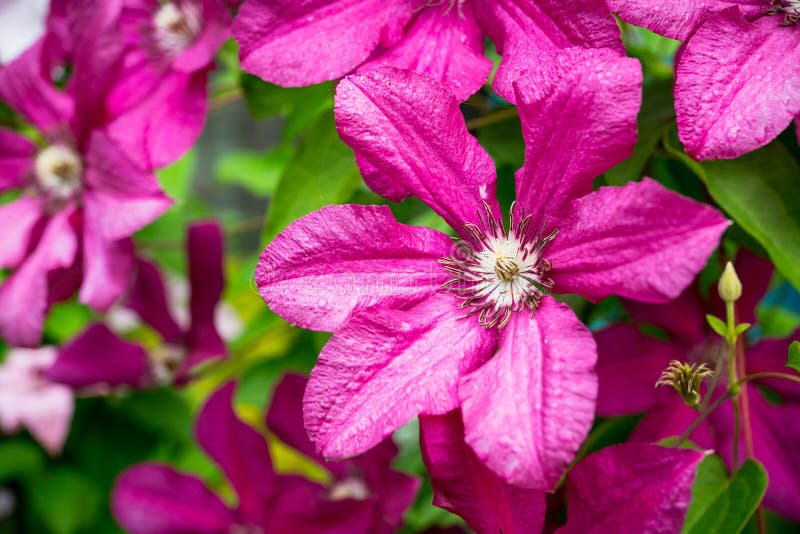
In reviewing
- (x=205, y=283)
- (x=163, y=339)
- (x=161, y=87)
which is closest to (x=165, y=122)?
(x=161, y=87)

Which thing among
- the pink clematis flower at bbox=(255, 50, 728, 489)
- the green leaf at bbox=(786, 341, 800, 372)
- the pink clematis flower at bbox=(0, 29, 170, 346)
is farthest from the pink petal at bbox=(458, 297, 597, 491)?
the pink clematis flower at bbox=(0, 29, 170, 346)

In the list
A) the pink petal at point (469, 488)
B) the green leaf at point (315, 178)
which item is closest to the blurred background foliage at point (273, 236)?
the green leaf at point (315, 178)

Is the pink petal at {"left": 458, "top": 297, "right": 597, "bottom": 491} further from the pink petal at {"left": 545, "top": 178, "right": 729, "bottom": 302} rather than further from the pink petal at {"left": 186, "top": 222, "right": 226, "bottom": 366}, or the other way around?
the pink petal at {"left": 186, "top": 222, "right": 226, "bottom": 366}

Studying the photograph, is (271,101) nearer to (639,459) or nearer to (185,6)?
(185,6)

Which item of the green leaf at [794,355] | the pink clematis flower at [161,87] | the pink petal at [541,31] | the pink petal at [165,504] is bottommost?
the pink petal at [165,504]

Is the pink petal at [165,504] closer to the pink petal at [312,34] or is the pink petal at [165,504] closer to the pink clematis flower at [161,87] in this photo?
the pink clematis flower at [161,87]

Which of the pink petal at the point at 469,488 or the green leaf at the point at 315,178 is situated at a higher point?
the green leaf at the point at 315,178

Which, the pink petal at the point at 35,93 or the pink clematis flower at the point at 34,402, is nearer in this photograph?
the pink petal at the point at 35,93
